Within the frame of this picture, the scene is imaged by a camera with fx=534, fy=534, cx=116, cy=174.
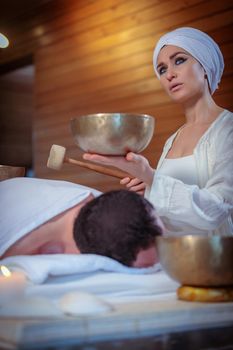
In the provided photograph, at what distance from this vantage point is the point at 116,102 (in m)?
4.34

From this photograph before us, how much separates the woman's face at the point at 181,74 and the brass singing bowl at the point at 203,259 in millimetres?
1051

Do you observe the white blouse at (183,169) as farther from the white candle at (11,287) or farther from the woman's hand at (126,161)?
the white candle at (11,287)

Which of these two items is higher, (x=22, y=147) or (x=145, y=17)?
(x=145, y=17)

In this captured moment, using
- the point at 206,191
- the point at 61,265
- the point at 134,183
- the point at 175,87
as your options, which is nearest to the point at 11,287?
the point at 61,265

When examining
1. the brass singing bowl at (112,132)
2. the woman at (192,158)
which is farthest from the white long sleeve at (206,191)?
the brass singing bowl at (112,132)

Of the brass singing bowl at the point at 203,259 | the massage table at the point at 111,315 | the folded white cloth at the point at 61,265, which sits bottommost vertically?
the massage table at the point at 111,315

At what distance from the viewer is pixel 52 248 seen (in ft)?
5.45

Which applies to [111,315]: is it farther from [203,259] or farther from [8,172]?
[8,172]

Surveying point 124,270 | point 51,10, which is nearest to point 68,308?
point 124,270

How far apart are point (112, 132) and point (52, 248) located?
0.41 metres

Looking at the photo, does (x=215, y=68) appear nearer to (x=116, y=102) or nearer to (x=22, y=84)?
(x=116, y=102)

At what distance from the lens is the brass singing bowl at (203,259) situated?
3.79 feet

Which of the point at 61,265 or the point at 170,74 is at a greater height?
the point at 170,74

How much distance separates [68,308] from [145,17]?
3.43 m
